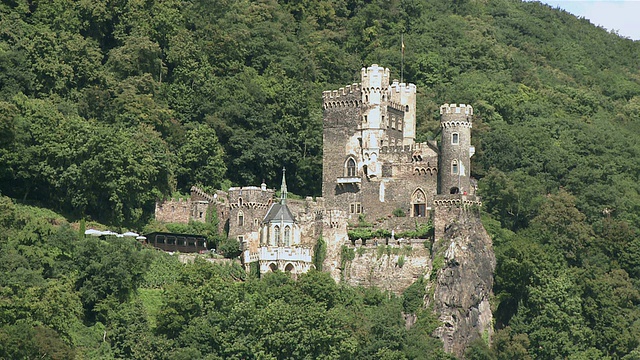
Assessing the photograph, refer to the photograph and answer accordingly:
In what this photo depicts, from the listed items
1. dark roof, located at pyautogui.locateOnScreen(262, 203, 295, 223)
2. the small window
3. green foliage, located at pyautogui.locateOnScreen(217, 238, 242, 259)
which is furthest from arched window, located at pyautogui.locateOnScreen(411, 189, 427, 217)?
green foliage, located at pyautogui.locateOnScreen(217, 238, 242, 259)

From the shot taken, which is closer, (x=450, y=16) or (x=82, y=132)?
(x=82, y=132)

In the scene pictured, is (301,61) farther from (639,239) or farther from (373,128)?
(639,239)

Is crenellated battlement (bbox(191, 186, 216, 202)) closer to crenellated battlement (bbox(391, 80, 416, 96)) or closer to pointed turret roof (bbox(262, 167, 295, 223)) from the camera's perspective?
pointed turret roof (bbox(262, 167, 295, 223))

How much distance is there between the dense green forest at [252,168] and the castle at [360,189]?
311cm

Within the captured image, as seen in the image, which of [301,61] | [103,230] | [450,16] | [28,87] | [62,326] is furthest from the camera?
[450,16]

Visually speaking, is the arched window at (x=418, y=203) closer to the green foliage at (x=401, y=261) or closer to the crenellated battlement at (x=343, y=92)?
the green foliage at (x=401, y=261)

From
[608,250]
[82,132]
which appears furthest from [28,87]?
[608,250]

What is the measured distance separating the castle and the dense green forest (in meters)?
3.11

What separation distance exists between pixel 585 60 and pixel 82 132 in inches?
2448

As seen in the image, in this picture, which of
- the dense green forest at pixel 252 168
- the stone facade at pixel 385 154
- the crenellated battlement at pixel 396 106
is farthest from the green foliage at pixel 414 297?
the crenellated battlement at pixel 396 106

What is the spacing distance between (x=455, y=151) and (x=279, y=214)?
11.1m

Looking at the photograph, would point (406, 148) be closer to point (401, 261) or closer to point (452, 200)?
point (452, 200)

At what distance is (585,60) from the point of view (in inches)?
5541

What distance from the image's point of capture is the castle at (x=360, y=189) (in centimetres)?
9100
